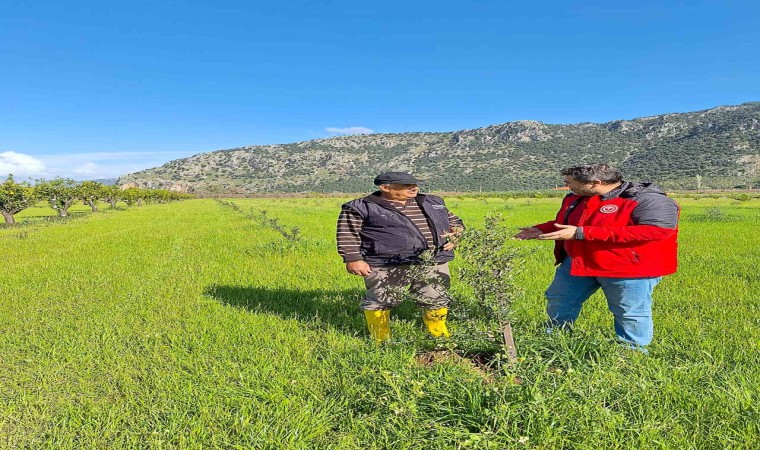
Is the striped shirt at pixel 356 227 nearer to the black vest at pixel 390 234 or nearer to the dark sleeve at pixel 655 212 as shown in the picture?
the black vest at pixel 390 234

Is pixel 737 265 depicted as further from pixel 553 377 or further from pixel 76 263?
pixel 76 263

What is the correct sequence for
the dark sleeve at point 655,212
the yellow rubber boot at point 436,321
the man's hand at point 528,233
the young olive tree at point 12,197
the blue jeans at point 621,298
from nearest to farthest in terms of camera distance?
the dark sleeve at point 655,212
the blue jeans at point 621,298
the man's hand at point 528,233
the yellow rubber boot at point 436,321
the young olive tree at point 12,197

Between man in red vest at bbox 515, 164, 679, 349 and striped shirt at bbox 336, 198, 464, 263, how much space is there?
1142mm

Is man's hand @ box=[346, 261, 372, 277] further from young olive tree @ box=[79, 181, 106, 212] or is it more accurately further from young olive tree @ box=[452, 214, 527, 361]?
young olive tree @ box=[79, 181, 106, 212]

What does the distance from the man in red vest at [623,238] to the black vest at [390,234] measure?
1099 millimetres

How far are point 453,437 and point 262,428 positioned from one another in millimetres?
1306

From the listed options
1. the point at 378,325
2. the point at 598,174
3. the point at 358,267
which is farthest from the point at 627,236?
the point at 378,325

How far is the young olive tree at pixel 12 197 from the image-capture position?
2175 centimetres

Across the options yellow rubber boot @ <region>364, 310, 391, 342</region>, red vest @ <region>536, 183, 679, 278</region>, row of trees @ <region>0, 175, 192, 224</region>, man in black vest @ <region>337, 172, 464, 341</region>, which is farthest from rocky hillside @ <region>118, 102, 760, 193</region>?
yellow rubber boot @ <region>364, 310, 391, 342</region>

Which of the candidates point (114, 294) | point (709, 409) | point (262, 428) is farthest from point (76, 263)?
point (709, 409)

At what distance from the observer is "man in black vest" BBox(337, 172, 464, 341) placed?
379 cm

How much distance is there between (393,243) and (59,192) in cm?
3401

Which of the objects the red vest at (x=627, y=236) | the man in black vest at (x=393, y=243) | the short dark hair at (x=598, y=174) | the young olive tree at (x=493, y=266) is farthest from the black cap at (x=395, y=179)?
the red vest at (x=627, y=236)

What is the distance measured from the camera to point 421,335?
405 cm
